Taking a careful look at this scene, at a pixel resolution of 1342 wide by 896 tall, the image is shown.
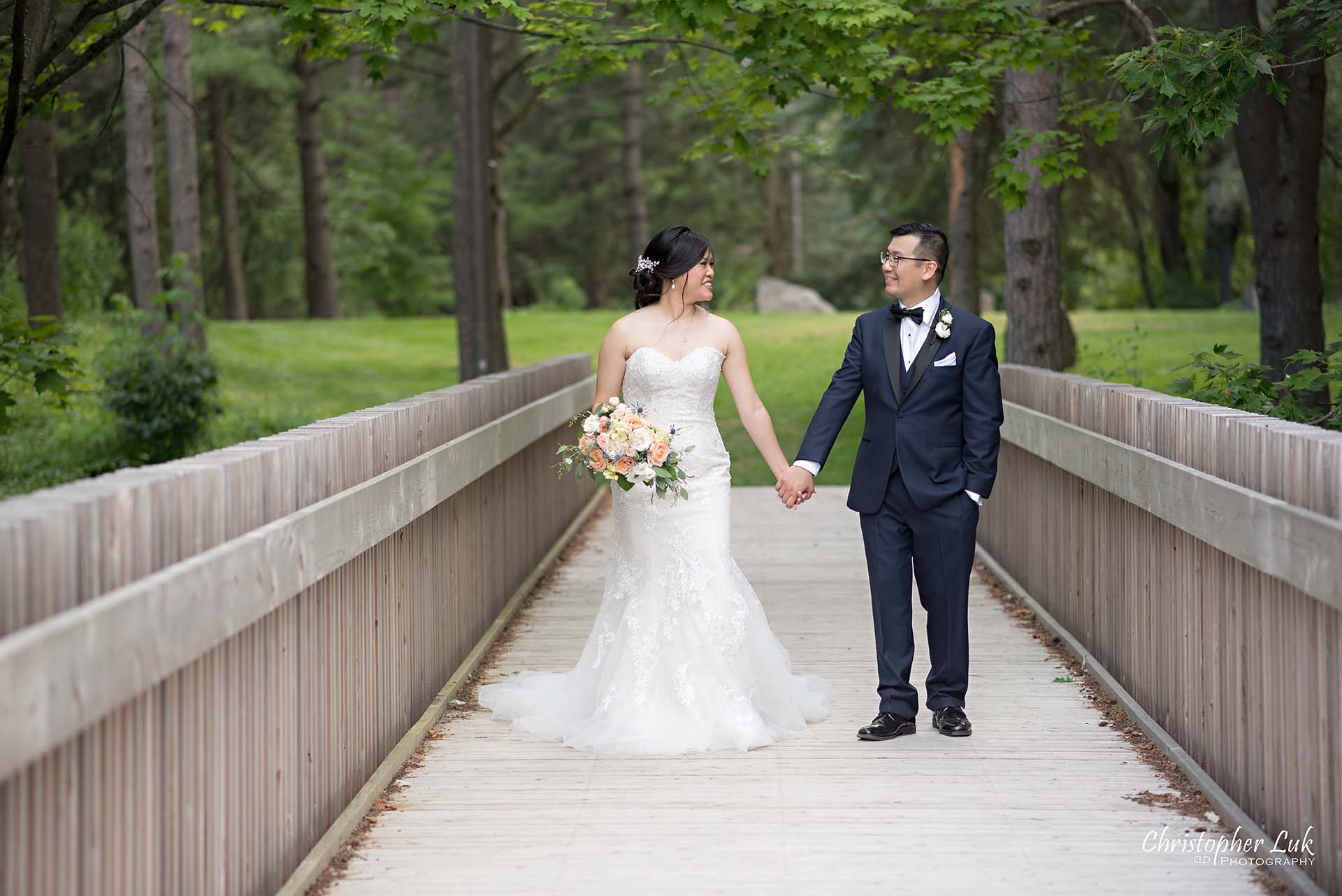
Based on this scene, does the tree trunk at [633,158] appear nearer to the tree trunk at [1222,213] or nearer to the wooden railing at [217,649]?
the tree trunk at [1222,213]

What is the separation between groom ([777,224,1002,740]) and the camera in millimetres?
6684

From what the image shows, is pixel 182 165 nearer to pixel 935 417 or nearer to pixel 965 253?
pixel 965 253

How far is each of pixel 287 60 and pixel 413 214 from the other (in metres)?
11.9

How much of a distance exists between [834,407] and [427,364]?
23.1 m

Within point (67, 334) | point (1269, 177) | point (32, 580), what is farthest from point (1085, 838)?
point (1269, 177)

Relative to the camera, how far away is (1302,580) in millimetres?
4656

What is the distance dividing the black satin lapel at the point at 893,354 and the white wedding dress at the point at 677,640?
0.92 m

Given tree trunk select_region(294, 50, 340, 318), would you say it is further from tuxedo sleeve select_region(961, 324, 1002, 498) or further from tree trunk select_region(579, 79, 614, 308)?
tuxedo sleeve select_region(961, 324, 1002, 498)

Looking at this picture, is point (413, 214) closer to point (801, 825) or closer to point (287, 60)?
point (287, 60)

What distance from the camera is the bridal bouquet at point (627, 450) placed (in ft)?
22.9

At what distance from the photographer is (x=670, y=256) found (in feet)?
23.9

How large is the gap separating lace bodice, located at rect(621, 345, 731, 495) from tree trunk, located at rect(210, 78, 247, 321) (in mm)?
28820

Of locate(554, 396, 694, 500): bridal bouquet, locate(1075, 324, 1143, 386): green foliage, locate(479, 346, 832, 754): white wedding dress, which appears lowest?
locate(479, 346, 832, 754): white wedding dress

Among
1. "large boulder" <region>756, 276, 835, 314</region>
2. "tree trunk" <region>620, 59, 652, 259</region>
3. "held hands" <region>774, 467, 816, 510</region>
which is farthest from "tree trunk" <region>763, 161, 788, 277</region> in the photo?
"held hands" <region>774, 467, 816, 510</region>
